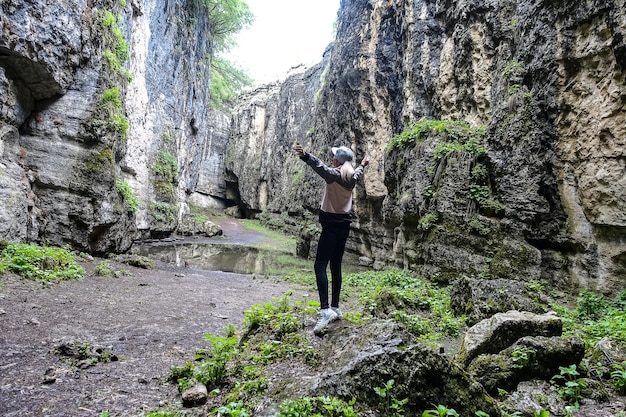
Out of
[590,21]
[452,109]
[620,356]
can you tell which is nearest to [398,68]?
[452,109]

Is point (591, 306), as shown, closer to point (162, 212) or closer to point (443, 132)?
point (443, 132)

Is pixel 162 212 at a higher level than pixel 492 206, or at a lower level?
lower

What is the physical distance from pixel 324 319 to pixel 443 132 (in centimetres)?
996

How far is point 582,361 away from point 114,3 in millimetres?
15800

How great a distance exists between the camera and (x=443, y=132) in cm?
1226

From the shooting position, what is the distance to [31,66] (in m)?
8.88

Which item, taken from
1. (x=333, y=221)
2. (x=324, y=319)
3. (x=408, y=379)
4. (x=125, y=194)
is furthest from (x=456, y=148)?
(x=125, y=194)

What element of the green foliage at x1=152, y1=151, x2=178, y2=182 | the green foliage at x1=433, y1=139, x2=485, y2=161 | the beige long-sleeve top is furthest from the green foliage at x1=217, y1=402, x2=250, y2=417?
the green foliage at x1=152, y1=151, x2=178, y2=182

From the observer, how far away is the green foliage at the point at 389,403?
2.50 m

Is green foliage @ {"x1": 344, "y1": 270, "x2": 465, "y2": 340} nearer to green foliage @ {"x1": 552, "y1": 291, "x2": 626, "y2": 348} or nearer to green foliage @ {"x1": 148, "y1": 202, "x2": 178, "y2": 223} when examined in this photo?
green foliage @ {"x1": 552, "y1": 291, "x2": 626, "y2": 348}

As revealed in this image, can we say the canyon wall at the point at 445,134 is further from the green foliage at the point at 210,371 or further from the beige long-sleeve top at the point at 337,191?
the green foliage at the point at 210,371

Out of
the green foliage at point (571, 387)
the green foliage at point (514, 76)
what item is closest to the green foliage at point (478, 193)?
the green foliage at point (514, 76)

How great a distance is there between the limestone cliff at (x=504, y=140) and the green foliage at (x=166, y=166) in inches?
449

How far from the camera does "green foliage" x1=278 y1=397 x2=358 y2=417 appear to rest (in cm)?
235
